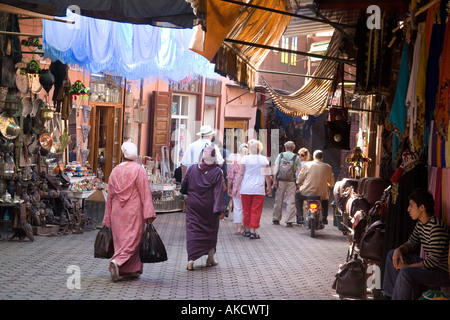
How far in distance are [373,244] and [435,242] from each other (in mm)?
1537

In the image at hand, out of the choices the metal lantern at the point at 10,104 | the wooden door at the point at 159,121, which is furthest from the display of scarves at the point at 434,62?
the wooden door at the point at 159,121

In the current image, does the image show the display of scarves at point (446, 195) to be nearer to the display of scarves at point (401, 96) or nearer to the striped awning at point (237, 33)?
the display of scarves at point (401, 96)

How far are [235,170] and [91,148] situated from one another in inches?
204

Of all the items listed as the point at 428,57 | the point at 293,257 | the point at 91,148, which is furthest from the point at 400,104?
the point at 91,148

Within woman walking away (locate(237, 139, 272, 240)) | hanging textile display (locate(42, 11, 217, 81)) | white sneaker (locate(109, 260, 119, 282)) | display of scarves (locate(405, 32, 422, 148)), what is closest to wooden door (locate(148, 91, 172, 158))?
hanging textile display (locate(42, 11, 217, 81))

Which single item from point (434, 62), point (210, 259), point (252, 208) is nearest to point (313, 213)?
point (252, 208)

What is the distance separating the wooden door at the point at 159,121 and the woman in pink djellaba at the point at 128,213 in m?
12.5

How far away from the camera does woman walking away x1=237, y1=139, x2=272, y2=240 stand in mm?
14938

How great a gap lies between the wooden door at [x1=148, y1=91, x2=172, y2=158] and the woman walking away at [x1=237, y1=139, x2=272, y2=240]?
7.56m

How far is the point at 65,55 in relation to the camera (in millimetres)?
13438

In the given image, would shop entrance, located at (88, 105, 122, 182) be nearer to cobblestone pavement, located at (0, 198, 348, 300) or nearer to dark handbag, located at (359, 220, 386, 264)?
cobblestone pavement, located at (0, 198, 348, 300)

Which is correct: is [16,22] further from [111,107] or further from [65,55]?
[111,107]

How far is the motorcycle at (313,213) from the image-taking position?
613 inches

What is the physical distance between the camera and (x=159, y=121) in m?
22.9
